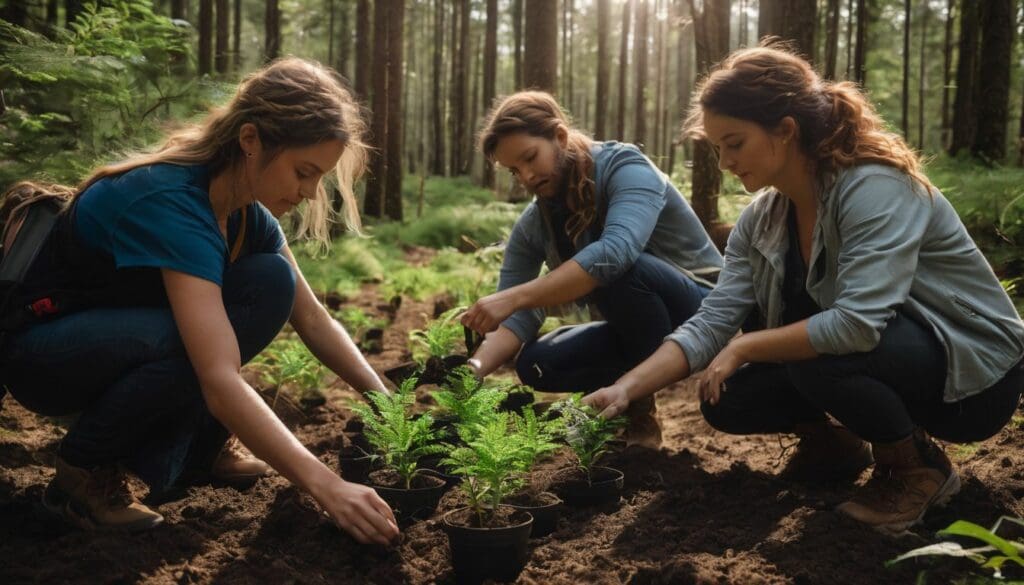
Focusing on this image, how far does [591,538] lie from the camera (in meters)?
2.94

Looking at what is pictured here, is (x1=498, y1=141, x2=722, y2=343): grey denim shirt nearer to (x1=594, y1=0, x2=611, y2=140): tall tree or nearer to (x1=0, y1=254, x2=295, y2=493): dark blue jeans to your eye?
(x1=0, y1=254, x2=295, y2=493): dark blue jeans

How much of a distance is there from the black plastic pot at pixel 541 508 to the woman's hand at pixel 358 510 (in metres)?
0.68

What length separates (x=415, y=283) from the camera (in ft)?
29.8

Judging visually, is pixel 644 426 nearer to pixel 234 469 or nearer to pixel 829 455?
pixel 829 455

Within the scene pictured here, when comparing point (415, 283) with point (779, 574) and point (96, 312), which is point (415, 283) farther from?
point (779, 574)

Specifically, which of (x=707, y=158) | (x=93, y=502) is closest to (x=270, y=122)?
(x=93, y=502)

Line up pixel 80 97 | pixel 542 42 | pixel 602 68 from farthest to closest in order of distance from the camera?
pixel 602 68 < pixel 542 42 < pixel 80 97

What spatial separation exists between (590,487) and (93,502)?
1.74m

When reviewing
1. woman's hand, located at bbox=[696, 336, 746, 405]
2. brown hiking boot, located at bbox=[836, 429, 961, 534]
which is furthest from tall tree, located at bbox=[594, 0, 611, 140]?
brown hiking boot, located at bbox=[836, 429, 961, 534]

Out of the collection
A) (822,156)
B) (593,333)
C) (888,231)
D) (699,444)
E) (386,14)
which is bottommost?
(699,444)

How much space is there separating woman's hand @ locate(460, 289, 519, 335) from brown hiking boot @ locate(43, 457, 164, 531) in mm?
1465

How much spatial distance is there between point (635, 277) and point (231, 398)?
2197 mm

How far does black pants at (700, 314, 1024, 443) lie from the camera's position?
112 inches

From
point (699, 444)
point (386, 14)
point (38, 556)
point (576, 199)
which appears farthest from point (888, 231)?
point (386, 14)
